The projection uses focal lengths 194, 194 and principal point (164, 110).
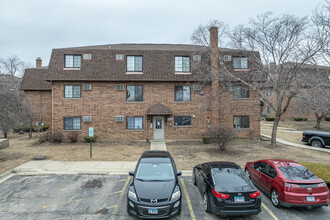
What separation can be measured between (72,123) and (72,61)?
5.79 metres

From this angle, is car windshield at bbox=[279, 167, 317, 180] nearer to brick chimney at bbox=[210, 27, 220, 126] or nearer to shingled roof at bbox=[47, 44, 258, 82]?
brick chimney at bbox=[210, 27, 220, 126]

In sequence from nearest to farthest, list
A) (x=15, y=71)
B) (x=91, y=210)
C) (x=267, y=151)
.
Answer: (x=91, y=210), (x=267, y=151), (x=15, y=71)

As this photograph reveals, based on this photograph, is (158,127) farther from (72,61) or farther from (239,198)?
(239,198)

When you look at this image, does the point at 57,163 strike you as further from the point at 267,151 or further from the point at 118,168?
the point at 267,151

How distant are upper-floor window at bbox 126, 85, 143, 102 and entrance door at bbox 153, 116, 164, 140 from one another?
2.45 metres

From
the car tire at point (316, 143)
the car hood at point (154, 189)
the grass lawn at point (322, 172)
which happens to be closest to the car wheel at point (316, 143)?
the car tire at point (316, 143)

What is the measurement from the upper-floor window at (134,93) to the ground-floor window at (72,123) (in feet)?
16.3

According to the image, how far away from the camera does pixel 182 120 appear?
18.4 meters

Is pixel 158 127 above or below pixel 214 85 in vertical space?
below

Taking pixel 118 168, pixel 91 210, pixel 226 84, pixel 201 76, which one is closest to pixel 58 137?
pixel 118 168

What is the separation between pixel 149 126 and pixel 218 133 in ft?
23.3

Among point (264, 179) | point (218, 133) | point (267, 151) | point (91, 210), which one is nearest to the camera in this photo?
point (91, 210)

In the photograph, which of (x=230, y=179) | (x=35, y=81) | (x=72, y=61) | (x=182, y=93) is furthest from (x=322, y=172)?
(x=35, y=81)

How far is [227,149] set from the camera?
14.7 meters
